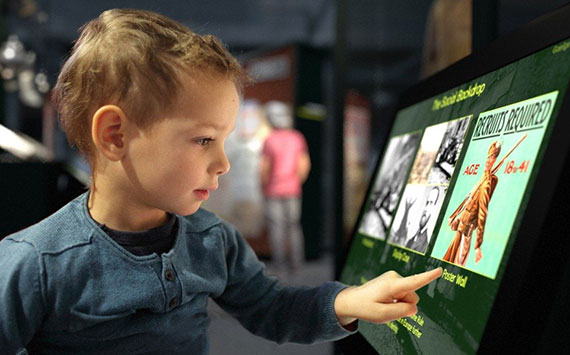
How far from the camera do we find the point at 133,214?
0.81 meters

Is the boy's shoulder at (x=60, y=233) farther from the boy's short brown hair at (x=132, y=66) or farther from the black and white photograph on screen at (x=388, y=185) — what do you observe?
the black and white photograph on screen at (x=388, y=185)

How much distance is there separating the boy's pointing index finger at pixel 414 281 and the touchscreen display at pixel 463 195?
3 centimetres

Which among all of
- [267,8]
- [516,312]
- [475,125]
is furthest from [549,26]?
[267,8]

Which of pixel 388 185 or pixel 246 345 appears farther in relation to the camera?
pixel 246 345

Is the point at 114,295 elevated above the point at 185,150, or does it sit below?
below

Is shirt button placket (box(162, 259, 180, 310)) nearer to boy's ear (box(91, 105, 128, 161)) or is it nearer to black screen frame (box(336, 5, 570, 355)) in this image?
boy's ear (box(91, 105, 128, 161))

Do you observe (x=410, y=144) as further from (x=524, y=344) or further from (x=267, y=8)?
(x=267, y=8)

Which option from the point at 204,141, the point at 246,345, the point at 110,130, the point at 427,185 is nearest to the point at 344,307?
the point at 427,185

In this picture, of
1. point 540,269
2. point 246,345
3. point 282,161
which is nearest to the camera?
point 540,269

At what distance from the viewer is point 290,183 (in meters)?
4.26

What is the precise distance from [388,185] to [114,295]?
492mm

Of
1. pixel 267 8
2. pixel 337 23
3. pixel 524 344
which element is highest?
pixel 267 8

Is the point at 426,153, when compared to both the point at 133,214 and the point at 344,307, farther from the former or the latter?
the point at 133,214

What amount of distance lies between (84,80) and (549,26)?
0.62 metres
